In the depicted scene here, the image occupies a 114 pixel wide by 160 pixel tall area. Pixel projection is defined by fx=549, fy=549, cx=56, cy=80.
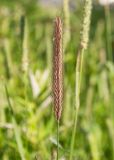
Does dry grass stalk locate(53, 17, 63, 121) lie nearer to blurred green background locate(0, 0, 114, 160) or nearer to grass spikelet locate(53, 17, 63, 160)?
grass spikelet locate(53, 17, 63, 160)

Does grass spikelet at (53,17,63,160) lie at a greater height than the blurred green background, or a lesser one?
greater

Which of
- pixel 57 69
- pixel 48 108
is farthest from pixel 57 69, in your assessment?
A: pixel 48 108

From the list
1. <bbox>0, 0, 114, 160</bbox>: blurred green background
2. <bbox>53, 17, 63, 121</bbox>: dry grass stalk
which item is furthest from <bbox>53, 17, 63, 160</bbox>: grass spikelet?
<bbox>0, 0, 114, 160</bbox>: blurred green background

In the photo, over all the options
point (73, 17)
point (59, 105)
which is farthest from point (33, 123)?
point (73, 17)

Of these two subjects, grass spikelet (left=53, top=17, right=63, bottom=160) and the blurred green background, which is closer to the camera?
grass spikelet (left=53, top=17, right=63, bottom=160)

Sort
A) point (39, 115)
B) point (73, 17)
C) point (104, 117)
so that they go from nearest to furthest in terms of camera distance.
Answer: point (39, 115) → point (104, 117) → point (73, 17)

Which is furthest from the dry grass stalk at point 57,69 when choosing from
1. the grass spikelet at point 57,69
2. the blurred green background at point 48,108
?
the blurred green background at point 48,108

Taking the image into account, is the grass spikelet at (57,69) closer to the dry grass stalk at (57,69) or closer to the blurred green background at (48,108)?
the dry grass stalk at (57,69)

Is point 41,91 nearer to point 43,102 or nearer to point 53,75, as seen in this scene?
point 43,102

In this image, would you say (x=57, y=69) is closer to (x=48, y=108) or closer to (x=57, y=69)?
→ (x=57, y=69)
